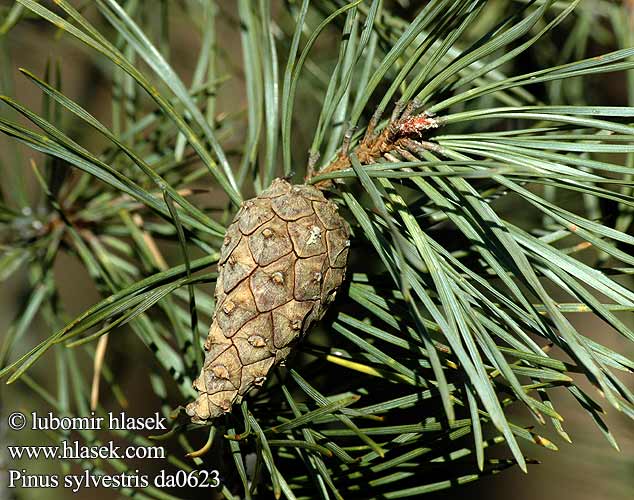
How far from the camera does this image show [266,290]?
0.29 meters

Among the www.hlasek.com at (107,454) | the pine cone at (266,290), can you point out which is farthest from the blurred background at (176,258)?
the pine cone at (266,290)

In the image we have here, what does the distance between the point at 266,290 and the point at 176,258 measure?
45cm

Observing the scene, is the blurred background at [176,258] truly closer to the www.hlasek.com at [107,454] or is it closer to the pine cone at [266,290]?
the www.hlasek.com at [107,454]

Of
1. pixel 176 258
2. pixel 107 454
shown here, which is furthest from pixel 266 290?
pixel 176 258

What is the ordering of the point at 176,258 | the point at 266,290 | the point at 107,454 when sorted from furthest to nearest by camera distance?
1. the point at 176,258
2. the point at 107,454
3. the point at 266,290

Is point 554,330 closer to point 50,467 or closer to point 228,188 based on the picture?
point 228,188

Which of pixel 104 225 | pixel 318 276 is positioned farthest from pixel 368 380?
pixel 104 225

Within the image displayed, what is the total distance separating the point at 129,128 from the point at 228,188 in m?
0.17

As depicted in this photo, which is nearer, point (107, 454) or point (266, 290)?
point (266, 290)

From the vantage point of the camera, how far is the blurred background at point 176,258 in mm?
524

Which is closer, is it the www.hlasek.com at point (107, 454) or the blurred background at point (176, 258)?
the www.hlasek.com at point (107, 454)

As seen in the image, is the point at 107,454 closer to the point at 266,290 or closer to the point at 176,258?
the point at 266,290

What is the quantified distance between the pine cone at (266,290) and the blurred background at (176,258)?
234mm

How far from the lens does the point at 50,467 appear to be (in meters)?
0.62
